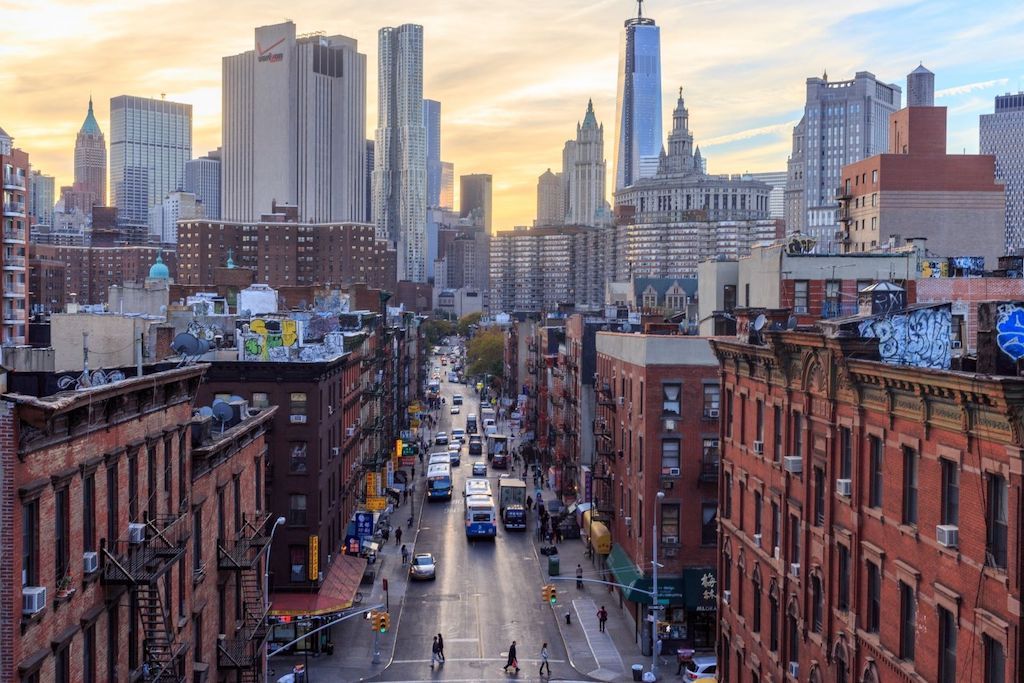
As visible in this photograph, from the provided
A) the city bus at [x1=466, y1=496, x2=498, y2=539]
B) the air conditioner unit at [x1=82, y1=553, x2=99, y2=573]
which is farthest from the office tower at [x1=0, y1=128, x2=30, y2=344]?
the air conditioner unit at [x1=82, y1=553, x2=99, y2=573]

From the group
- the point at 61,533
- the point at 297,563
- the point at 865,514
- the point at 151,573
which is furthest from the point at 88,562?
the point at 297,563

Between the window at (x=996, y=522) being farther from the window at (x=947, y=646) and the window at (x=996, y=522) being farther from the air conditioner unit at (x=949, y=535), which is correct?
the window at (x=947, y=646)

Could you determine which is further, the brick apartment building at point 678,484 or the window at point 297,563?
the window at point 297,563

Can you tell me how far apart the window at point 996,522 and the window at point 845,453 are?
25.9 feet

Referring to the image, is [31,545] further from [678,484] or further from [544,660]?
[678,484]

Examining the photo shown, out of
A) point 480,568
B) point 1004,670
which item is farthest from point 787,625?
point 480,568

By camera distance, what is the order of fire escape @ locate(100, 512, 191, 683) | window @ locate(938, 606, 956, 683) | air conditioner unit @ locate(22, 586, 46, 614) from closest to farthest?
air conditioner unit @ locate(22, 586, 46, 614), window @ locate(938, 606, 956, 683), fire escape @ locate(100, 512, 191, 683)

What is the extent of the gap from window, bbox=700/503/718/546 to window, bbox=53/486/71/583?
3834 centimetres

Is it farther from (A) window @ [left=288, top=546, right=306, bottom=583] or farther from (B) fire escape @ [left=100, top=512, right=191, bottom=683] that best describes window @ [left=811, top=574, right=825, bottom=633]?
(A) window @ [left=288, top=546, right=306, bottom=583]

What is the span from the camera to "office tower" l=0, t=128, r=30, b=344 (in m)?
112

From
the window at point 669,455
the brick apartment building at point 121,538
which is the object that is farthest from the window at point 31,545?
the window at point 669,455

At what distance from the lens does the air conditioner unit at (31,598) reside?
2180 centimetres

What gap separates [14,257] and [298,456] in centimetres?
6826

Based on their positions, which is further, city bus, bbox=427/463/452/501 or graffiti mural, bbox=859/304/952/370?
city bus, bbox=427/463/452/501
